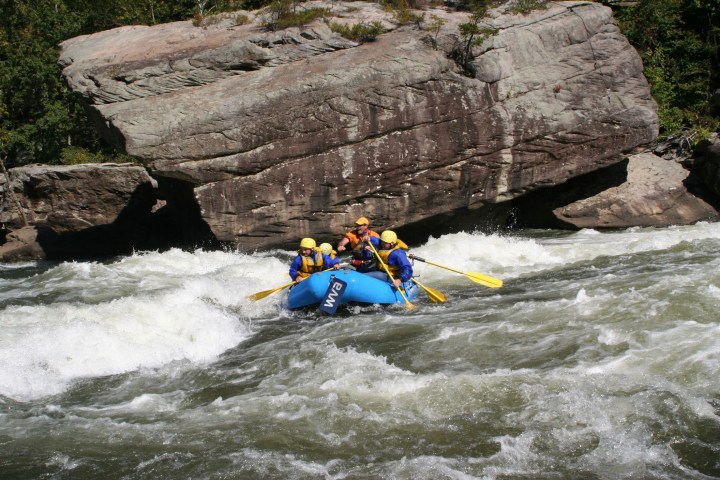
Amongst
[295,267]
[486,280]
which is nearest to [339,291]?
[295,267]

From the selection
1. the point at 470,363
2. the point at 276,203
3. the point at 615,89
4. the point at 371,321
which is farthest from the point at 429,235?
the point at 470,363

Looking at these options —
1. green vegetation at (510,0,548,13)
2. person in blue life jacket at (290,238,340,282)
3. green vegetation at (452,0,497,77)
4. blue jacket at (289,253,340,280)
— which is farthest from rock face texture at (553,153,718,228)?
person in blue life jacket at (290,238,340,282)

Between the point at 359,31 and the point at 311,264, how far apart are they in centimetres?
462

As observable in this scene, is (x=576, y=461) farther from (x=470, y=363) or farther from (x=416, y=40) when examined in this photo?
(x=416, y=40)

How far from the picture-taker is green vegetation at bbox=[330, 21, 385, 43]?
12047 millimetres

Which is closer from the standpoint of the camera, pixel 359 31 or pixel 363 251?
pixel 363 251

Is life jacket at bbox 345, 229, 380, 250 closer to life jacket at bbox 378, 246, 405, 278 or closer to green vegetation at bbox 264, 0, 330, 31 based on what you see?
life jacket at bbox 378, 246, 405, 278

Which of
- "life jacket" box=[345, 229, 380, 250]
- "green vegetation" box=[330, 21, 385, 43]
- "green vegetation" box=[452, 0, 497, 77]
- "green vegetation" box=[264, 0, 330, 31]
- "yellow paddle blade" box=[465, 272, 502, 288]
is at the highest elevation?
"green vegetation" box=[264, 0, 330, 31]

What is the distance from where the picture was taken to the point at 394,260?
9.17 meters

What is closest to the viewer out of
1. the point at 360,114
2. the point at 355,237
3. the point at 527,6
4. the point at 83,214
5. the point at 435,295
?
the point at 435,295

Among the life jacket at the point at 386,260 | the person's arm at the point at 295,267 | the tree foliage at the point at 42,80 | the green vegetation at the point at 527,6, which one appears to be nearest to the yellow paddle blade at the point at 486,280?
the life jacket at the point at 386,260

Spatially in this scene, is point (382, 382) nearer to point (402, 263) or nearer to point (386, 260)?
point (402, 263)

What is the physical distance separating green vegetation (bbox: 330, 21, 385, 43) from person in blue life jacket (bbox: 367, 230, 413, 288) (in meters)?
4.25

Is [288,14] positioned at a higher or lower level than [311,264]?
higher
